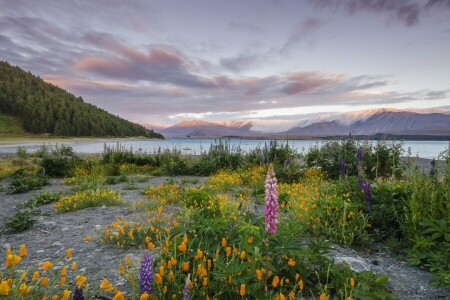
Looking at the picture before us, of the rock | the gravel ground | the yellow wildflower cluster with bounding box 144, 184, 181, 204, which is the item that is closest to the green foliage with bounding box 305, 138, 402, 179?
the yellow wildflower cluster with bounding box 144, 184, 181, 204

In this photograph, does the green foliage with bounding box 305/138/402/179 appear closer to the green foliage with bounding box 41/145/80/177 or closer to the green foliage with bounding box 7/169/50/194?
the green foliage with bounding box 7/169/50/194

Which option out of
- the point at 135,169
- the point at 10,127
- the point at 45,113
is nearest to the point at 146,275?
the point at 135,169

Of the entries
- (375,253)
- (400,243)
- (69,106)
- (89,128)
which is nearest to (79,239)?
(375,253)

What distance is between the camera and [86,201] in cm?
817

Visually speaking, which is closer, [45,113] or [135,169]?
[135,169]

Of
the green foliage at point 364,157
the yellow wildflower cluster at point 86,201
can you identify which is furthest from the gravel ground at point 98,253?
the green foliage at point 364,157

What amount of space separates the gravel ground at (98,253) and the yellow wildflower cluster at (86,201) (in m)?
0.40

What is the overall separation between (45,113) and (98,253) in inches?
4219

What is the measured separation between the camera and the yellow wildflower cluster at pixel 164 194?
326 inches

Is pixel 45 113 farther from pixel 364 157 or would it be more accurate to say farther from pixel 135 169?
pixel 364 157

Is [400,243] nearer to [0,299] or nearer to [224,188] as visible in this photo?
[0,299]

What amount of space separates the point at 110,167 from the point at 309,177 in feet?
34.9

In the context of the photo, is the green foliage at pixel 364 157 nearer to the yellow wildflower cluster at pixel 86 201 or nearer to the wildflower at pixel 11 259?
the yellow wildflower cluster at pixel 86 201

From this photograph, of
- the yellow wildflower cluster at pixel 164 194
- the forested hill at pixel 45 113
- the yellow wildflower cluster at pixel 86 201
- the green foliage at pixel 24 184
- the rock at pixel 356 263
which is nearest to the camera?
the rock at pixel 356 263
